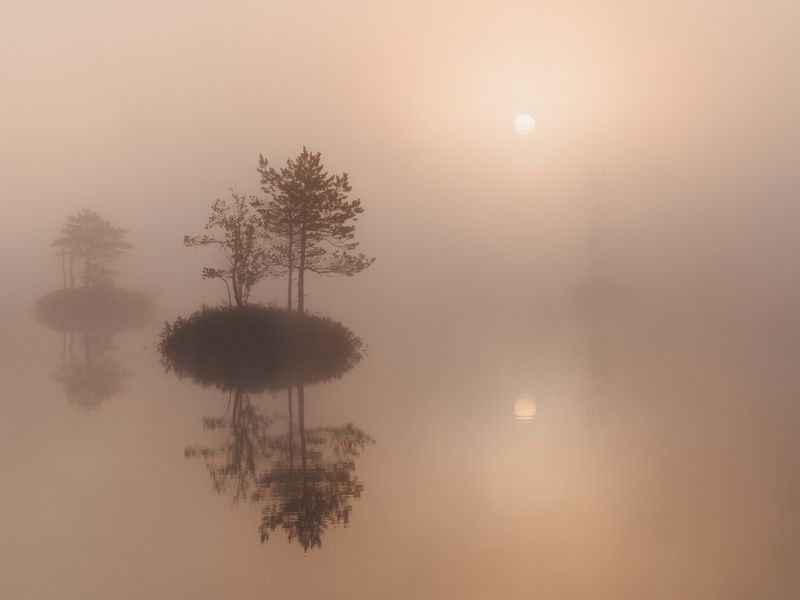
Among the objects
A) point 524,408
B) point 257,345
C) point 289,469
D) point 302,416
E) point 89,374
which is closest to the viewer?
point 289,469

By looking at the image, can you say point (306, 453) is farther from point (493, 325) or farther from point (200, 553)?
point (493, 325)

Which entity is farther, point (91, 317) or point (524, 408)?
point (91, 317)

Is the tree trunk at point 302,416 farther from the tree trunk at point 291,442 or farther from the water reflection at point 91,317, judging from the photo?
the water reflection at point 91,317

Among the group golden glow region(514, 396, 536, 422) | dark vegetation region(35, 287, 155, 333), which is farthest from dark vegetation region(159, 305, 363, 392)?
dark vegetation region(35, 287, 155, 333)

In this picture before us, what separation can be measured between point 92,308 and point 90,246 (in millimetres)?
5817

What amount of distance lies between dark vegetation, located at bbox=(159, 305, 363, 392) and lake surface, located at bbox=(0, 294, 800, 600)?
121 inches

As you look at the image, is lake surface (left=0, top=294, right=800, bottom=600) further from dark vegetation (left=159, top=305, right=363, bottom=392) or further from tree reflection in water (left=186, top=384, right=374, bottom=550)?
dark vegetation (left=159, top=305, right=363, bottom=392)

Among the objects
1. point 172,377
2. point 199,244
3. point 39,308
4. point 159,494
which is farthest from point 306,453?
point 39,308

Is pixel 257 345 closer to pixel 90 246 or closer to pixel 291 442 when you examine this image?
pixel 291 442

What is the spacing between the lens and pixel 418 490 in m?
8.91

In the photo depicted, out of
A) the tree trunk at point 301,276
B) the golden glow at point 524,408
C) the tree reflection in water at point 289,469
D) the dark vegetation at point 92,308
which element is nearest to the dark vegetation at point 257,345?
the tree trunk at point 301,276

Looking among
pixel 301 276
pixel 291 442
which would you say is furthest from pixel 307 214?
pixel 291 442

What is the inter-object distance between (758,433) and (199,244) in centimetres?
2535

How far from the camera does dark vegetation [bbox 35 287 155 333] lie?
151ft
